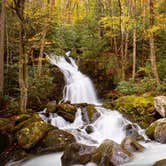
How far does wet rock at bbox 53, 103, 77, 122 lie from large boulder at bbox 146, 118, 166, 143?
3.28 metres

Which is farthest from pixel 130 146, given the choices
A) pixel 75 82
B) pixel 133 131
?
pixel 75 82

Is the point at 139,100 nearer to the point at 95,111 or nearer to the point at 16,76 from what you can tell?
the point at 95,111

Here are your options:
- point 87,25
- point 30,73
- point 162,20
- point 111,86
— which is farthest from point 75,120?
point 87,25

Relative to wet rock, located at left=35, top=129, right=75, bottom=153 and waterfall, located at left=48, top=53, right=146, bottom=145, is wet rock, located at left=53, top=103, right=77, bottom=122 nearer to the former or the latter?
waterfall, located at left=48, top=53, right=146, bottom=145

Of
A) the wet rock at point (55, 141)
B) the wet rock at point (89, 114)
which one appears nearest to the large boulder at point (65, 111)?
the wet rock at point (89, 114)

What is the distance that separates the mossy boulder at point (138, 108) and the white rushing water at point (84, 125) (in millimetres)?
462

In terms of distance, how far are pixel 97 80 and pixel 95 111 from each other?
5629mm

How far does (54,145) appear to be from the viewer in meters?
10.4

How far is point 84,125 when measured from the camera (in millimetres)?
12508

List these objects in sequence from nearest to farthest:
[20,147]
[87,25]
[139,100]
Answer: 1. [20,147]
2. [139,100]
3. [87,25]

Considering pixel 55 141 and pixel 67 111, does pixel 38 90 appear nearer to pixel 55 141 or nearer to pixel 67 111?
pixel 67 111

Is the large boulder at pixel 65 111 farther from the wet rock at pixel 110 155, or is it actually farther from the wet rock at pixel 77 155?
the wet rock at pixel 110 155

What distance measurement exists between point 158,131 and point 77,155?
3858 millimetres

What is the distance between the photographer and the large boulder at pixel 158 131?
10667mm
